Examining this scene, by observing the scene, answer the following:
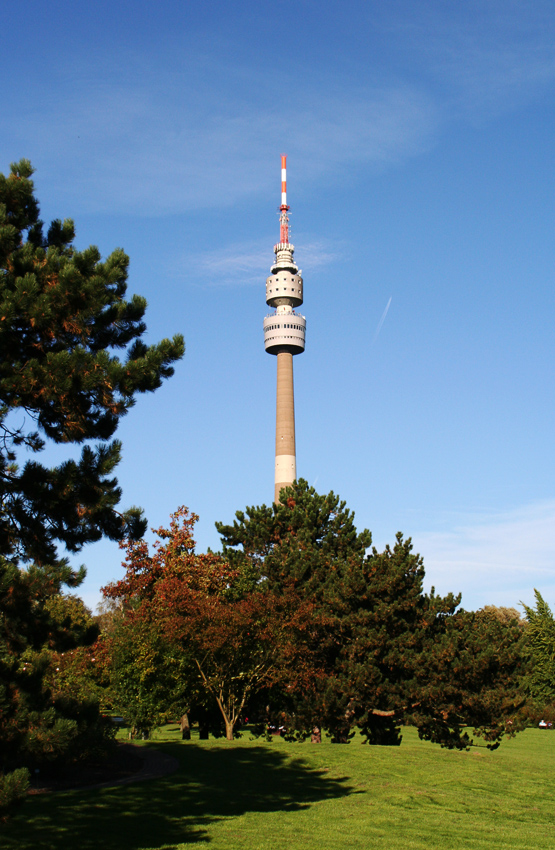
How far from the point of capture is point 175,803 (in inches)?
661

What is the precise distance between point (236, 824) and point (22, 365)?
10292 mm

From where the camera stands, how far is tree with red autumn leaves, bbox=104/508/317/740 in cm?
2703

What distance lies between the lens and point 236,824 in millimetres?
15141

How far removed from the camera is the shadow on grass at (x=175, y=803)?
528 inches

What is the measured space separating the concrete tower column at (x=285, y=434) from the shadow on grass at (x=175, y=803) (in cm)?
6042

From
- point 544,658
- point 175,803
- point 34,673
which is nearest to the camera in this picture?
point 34,673

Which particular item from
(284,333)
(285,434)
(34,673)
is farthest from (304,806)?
(284,333)

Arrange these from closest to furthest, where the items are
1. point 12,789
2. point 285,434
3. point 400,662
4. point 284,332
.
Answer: point 12,789
point 400,662
point 285,434
point 284,332

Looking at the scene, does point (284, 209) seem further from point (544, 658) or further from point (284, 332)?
point (544, 658)

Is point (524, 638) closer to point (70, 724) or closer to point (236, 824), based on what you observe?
point (236, 824)

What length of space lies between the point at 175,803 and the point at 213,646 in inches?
385

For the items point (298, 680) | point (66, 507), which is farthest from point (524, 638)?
point (66, 507)

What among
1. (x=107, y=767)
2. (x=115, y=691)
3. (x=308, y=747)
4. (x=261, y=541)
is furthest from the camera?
(x=261, y=541)

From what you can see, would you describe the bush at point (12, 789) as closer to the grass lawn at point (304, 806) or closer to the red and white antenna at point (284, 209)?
the grass lawn at point (304, 806)
